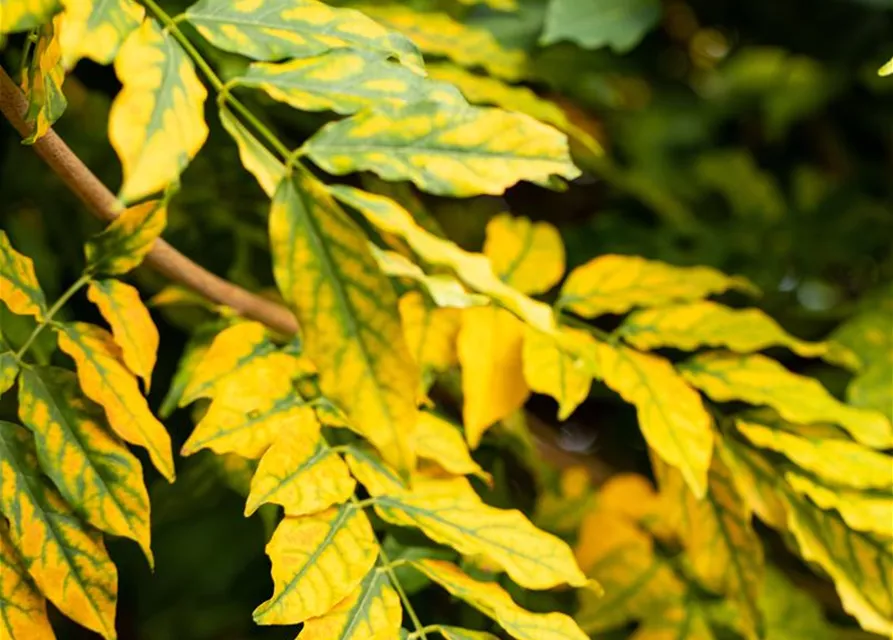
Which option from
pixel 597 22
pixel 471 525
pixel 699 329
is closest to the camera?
pixel 471 525

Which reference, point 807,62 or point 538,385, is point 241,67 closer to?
point 538,385

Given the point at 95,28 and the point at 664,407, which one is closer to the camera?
the point at 95,28

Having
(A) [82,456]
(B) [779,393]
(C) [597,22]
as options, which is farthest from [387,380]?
(C) [597,22]

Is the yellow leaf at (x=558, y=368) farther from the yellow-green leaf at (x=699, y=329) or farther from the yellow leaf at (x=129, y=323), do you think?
the yellow leaf at (x=129, y=323)

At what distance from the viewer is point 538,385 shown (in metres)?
0.51

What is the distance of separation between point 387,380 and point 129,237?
149mm

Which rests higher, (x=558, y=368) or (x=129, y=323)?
(x=129, y=323)

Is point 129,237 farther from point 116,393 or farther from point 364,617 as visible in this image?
point 364,617

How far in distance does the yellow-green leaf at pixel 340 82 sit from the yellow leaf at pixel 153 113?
0.04m

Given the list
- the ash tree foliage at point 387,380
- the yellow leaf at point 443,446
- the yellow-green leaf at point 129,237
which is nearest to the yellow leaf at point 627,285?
the ash tree foliage at point 387,380

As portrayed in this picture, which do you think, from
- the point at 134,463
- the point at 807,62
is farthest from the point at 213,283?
the point at 807,62

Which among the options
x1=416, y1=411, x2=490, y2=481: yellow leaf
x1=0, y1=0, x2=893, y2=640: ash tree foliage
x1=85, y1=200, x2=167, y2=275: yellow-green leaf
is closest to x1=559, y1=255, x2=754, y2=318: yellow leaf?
x1=0, y1=0, x2=893, y2=640: ash tree foliage

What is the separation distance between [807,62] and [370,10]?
1.99 ft

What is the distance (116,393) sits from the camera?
0.43 meters
